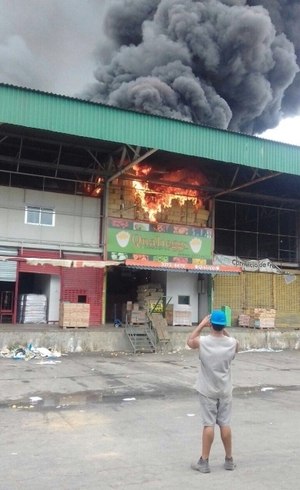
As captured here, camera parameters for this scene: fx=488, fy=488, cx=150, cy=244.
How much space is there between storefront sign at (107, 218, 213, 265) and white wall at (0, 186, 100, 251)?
853mm

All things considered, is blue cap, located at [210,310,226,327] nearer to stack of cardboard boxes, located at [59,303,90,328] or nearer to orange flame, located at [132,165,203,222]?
stack of cardboard boxes, located at [59,303,90,328]

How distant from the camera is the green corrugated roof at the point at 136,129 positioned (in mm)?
15266

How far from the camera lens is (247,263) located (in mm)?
22047

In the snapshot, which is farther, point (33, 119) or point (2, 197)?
point (2, 197)

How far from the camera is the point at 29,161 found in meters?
18.3

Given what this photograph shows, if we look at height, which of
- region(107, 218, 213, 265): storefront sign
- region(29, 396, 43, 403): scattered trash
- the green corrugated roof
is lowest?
region(29, 396, 43, 403): scattered trash

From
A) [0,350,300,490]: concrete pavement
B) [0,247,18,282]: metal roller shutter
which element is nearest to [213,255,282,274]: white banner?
[0,247,18,282]: metal roller shutter

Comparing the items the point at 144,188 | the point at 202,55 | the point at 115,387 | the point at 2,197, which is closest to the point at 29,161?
the point at 2,197

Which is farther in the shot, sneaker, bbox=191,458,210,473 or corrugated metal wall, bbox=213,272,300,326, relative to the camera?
corrugated metal wall, bbox=213,272,300,326

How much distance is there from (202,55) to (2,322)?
21.4 meters

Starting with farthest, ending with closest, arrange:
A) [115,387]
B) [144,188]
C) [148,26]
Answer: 1. [148,26]
2. [144,188]
3. [115,387]

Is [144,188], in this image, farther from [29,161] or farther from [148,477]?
[148,477]

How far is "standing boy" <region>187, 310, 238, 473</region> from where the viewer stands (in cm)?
477

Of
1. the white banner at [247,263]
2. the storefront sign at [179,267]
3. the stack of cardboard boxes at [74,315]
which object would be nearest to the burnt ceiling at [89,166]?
the white banner at [247,263]
